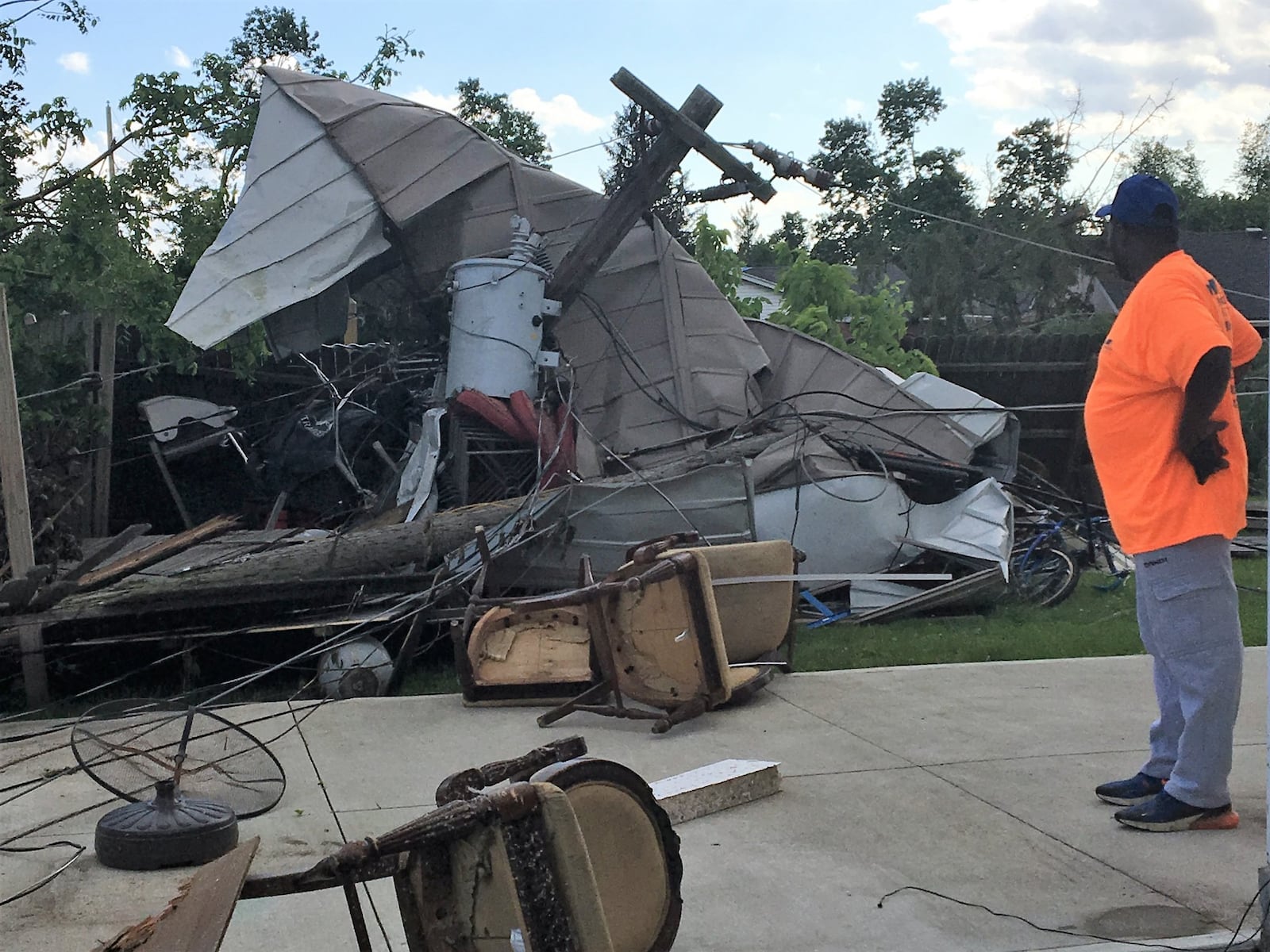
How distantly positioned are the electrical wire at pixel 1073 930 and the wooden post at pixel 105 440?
767 cm

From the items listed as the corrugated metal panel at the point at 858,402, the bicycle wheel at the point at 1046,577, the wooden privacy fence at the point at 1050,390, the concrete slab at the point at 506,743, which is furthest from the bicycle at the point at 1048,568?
the concrete slab at the point at 506,743

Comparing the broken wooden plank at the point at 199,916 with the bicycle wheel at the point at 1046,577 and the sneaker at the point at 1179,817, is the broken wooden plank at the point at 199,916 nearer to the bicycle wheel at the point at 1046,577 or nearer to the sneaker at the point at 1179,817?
the sneaker at the point at 1179,817

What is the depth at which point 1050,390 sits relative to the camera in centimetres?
1484

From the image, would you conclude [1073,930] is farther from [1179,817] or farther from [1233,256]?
[1233,256]

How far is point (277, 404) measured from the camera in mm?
11695

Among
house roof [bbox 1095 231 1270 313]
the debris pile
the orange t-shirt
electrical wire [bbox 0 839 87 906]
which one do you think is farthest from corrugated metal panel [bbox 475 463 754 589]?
house roof [bbox 1095 231 1270 313]

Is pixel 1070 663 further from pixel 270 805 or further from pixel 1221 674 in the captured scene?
pixel 270 805

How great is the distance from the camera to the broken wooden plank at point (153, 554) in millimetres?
7344

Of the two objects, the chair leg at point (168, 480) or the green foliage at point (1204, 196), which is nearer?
the chair leg at point (168, 480)

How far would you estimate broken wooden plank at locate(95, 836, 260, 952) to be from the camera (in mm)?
2232

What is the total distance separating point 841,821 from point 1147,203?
2.38m

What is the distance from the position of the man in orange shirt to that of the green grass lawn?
3.41 metres

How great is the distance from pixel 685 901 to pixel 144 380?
364 inches

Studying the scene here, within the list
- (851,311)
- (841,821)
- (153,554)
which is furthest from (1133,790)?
(851,311)
